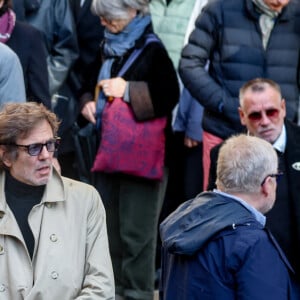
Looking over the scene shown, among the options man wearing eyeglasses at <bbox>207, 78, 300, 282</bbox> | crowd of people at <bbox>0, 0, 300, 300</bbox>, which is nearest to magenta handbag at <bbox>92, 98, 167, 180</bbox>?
crowd of people at <bbox>0, 0, 300, 300</bbox>

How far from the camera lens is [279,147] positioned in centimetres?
619

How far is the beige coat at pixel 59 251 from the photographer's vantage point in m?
5.12

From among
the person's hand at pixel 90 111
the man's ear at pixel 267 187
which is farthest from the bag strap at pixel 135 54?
the man's ear at pixel 267 187

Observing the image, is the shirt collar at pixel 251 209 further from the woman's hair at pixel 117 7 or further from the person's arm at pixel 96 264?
the woman's hair at pixel 117 7

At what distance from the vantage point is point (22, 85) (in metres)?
6.48

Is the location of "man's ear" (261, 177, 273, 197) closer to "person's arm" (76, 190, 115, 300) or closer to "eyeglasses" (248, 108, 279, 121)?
"person's arm" (76, 190, 115, 300)

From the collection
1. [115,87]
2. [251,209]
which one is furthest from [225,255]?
[115,87]

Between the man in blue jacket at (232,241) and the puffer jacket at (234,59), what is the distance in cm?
212

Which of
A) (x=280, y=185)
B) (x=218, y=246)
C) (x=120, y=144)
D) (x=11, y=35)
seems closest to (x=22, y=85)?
(x=11, y=35)

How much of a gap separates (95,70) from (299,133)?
2.06 m

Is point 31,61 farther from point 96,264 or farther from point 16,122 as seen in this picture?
point 96,264

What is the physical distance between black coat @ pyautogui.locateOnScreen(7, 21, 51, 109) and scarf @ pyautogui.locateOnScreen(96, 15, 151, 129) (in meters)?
0.63

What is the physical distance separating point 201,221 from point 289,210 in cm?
151

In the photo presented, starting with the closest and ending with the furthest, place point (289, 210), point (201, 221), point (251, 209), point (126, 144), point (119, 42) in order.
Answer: point (201, 221)
point (251, 209)
point (289, 210)
point (126, 144)
point (119, 42)
